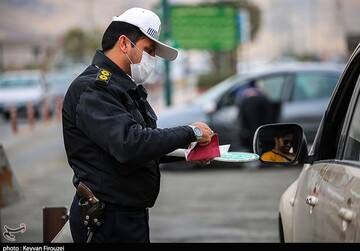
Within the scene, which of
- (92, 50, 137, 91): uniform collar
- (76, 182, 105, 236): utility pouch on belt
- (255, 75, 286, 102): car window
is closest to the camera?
(76, 182, 105, 236): utility pouch on belt

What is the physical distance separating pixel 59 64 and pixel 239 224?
65526mm

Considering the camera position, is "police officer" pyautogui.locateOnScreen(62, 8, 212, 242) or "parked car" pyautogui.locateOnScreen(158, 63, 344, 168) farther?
"parked car" pyautogui.locateOnScreen(158, 63, 344, 168)

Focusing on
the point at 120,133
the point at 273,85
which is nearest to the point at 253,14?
the point at 273,85

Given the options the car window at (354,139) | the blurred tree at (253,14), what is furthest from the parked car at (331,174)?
the blurred tree at (253,14)

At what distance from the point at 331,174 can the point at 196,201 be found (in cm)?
811

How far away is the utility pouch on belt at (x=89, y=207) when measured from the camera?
11.9ft

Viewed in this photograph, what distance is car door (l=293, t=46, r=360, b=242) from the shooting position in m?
3.26

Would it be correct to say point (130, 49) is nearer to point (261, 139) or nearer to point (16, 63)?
point (261, 139)

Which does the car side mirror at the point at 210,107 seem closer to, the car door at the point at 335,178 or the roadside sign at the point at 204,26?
the roadside sign at the point at 204,26

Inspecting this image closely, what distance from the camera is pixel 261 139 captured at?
4.10 m

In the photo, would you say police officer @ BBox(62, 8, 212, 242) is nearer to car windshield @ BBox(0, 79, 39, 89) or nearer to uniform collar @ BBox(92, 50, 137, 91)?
uniform collar @ BBox(92, 50, 137, 91)

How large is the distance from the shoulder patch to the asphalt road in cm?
159

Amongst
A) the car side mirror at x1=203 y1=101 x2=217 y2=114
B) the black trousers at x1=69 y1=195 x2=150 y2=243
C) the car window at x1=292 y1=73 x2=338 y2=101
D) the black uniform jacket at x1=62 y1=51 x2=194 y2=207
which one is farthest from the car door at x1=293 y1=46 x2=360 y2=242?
the car window at x1=292 y1=73 x2=338 y2=101

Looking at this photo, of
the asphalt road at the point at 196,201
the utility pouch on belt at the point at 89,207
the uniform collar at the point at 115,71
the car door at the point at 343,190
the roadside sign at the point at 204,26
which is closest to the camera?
the car door at the point at 343,190
